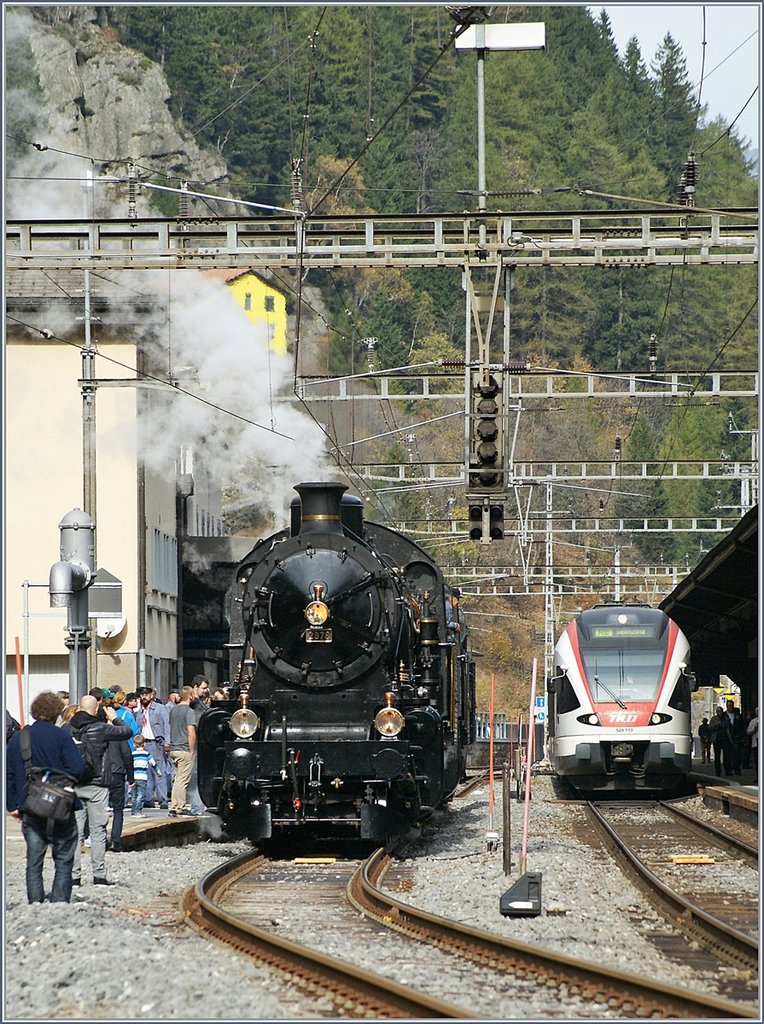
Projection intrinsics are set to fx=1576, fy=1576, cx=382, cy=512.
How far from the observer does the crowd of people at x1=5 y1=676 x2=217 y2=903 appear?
11.2m

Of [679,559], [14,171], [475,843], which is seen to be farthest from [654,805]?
[679,559]

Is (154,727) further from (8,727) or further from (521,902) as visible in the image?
(521,902)

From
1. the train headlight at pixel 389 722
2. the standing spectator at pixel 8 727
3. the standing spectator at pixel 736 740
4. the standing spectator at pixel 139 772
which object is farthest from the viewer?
the standing spectator at pixel 736 740

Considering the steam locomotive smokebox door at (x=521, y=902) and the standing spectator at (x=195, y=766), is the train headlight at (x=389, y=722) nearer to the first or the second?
the steam locomotive smokebox door at (x=521, y=902)

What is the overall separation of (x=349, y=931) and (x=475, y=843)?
22.6ft

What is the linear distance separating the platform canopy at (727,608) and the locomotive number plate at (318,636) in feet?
18.3

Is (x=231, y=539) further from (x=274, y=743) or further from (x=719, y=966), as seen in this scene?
(x=719, y=966)

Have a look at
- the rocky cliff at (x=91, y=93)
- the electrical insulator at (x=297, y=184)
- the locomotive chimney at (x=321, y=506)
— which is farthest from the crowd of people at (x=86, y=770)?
the rocky cliff at (x=91, y=93)

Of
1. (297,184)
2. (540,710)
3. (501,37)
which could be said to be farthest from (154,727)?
(540,710)

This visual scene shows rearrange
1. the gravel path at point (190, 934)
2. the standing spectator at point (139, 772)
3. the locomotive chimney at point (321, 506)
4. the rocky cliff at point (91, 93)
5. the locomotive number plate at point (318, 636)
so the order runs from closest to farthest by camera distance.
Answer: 1. the gravel path at point (190, 934)
2. the locomotive number plate at point (318, 636)
3. the locomotive chimney at point (321, 506)
4. the standing spectator at point (139, 772)
5. the rocky cliff at point (91, 93)

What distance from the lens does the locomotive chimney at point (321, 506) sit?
52.2ft

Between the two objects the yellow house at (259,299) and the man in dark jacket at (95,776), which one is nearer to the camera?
the man in dark jacket at (95,776)

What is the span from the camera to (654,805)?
24547mm

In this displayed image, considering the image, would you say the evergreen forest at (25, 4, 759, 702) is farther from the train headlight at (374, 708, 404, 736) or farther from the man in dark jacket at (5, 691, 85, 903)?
the man in dark jacket at (5, 691, 85, 903)
